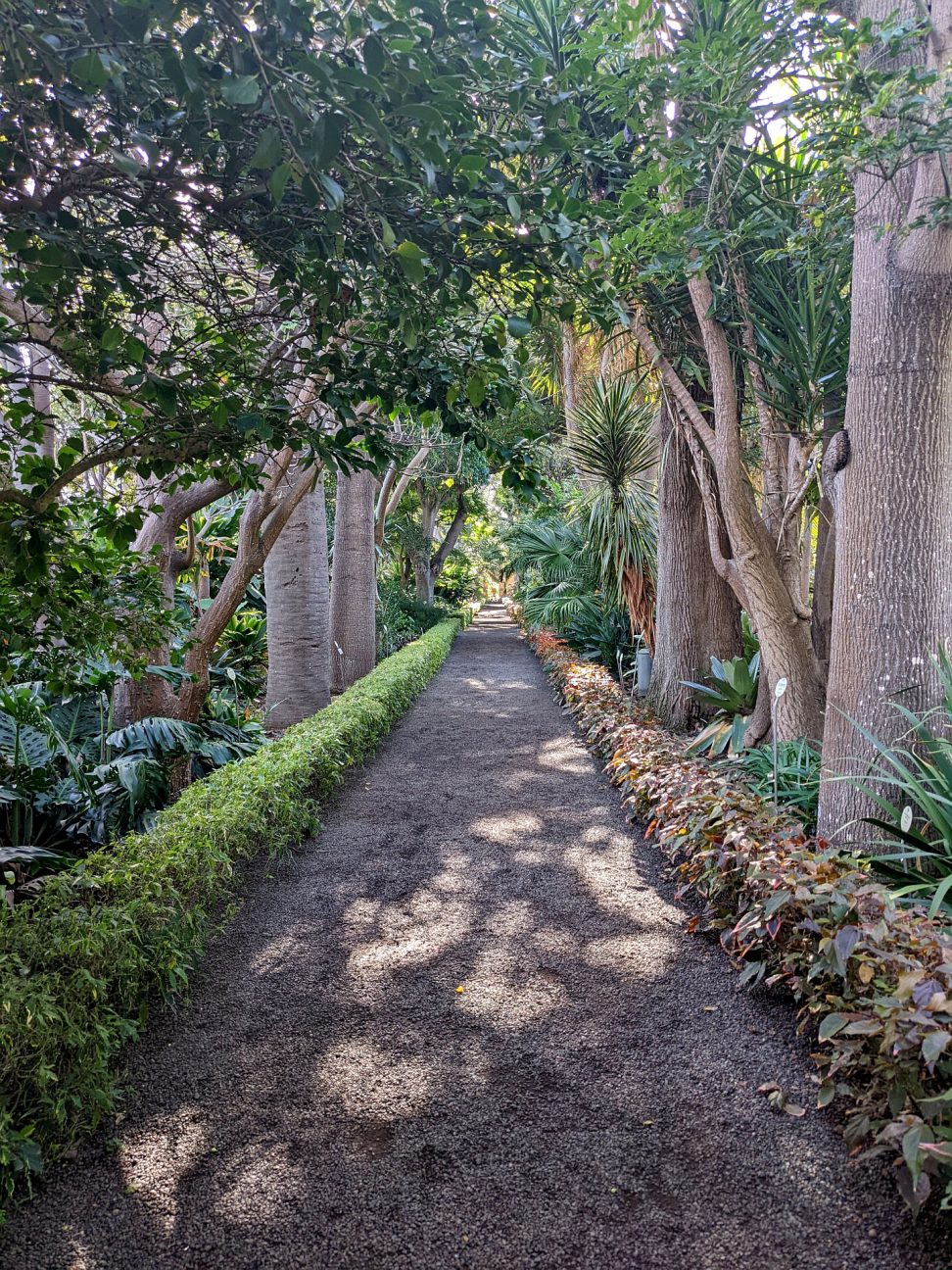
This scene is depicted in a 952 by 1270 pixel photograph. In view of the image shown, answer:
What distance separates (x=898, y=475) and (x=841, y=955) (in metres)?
2.13

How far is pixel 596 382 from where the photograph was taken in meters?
9.44

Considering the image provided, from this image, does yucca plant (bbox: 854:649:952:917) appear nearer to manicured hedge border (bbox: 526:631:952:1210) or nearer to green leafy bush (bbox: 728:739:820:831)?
manicured hedge border (bbox: 526:631:952:1210)

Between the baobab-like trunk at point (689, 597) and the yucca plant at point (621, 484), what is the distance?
5.71 feet

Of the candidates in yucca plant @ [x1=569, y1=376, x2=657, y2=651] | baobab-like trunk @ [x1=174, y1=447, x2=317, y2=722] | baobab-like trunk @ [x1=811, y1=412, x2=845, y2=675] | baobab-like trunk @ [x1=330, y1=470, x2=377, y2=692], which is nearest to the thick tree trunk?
baobab-like trunk @ [x1=330, y1=470, x2=377, y2=692]

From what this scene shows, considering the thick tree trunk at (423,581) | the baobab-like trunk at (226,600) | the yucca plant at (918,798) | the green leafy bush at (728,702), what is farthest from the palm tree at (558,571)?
the yucca plant at (918,798)

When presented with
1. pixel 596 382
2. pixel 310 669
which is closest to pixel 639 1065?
pixel 310 669

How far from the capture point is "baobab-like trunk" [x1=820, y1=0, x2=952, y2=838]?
342cm

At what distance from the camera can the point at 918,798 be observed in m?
3.10

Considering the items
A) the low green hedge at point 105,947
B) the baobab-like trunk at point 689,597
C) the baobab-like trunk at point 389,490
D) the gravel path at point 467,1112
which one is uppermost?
the baobab-like trunk at point 389,490

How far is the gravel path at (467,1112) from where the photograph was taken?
6.44ft

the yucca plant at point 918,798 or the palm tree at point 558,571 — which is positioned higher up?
the palm tree at point 558,571

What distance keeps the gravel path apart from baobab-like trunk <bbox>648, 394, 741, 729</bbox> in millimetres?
3050

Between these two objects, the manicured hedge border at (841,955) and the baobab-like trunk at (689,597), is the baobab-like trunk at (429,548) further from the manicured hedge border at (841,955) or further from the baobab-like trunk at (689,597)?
the manicured hedge border at (841,955)

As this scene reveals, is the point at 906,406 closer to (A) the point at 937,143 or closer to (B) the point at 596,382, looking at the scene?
(A) the point at 937,143
